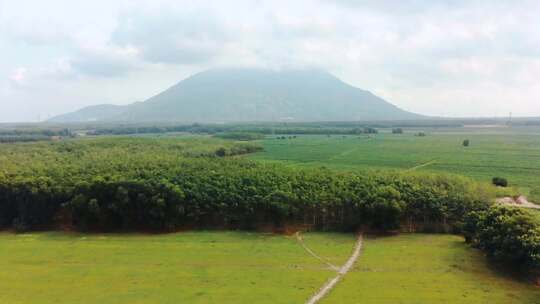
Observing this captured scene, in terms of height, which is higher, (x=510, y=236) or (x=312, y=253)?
(x=510, y=236)

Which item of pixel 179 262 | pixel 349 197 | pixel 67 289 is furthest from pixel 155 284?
pixel 349 197

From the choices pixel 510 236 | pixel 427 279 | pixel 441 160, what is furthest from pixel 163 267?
pixel 441 160

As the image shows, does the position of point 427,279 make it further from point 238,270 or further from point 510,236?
point 238,270

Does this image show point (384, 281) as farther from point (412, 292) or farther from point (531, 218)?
point (531, 218)

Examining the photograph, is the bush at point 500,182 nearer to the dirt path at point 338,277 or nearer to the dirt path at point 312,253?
the dirt path at point 338,277

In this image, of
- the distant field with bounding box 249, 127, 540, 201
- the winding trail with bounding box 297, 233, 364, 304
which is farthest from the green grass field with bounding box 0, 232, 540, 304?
the distant field with bounding box 249, 127, 540, 201

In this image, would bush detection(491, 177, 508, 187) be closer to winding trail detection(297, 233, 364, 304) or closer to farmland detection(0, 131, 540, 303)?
farmland detection(0, 131, 540, 303)
